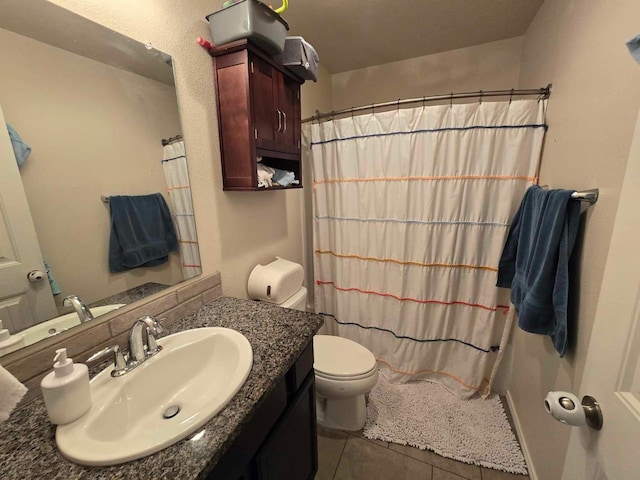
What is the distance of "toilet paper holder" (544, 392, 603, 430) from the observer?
513 mm

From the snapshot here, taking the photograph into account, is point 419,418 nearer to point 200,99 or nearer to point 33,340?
point 33,340

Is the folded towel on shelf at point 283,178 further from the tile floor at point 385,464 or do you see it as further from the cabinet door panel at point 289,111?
the tile floor at point 385,464

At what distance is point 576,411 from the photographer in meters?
0.53

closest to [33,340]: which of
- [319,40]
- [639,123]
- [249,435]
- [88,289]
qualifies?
[88,289]

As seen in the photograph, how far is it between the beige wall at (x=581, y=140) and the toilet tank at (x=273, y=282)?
1.25 m

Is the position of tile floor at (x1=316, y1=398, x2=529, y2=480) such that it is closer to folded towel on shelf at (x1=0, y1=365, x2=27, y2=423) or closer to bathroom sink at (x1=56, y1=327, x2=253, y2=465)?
bathroom sink at (x1=56, y1=327, x2=253, y2=465)

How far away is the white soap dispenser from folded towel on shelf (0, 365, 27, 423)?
5cm

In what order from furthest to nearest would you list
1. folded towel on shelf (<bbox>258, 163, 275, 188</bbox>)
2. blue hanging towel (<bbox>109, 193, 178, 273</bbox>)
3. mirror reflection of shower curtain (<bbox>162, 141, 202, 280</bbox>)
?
folded towel on shelf (<bbox>258, 163, 275, 188</bbox>) → mirror reflection of shower curtain (<bbox>162, 141, 202, 280</bbox>) → blue hanging towel (<bbox>109, 193, 178, 273</bbox>)

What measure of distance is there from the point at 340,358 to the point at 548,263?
1.07 metres

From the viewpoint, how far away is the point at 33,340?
0.72 meters

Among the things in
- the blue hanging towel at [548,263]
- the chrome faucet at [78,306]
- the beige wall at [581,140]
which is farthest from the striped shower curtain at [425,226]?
the chrome faucet at [78,306]

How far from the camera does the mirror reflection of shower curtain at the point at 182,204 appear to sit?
105cm

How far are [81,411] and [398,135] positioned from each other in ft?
5.84

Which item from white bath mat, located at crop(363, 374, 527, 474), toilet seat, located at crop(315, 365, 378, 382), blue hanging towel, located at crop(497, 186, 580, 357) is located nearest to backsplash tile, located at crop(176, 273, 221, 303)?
toilet seat, located at crop(315, 365, 378, 382)
